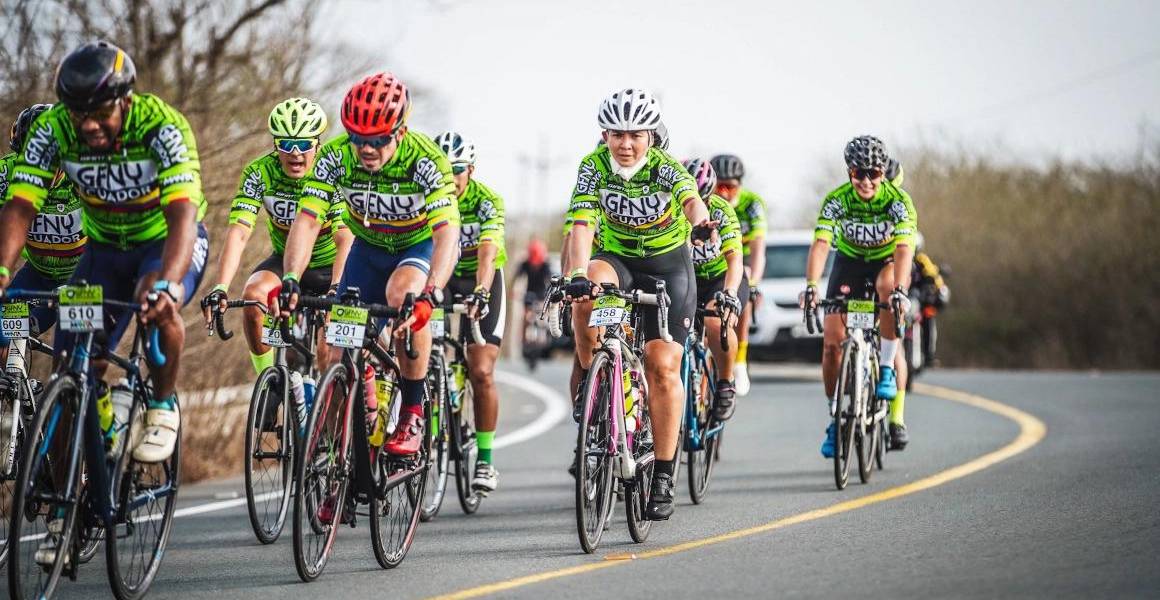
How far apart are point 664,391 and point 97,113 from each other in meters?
3.30

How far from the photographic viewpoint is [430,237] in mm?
7852

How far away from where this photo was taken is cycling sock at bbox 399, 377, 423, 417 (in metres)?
7.43

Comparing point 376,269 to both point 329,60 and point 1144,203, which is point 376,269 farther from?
point 1144,203

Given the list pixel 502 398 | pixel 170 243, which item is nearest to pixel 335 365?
pixel 170 243

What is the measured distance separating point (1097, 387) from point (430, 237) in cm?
1358

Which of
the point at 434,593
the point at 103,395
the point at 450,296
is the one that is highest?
the point at 450,296

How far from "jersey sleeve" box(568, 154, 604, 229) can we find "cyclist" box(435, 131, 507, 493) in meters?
1.04

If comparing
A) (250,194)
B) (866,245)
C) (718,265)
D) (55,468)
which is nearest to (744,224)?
(866,245)

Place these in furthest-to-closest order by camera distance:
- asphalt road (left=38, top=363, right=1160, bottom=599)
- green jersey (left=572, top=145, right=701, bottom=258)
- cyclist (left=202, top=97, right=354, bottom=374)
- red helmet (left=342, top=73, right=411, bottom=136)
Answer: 1. cyclist (left=202, top=97, right=354, bottom=374)
2. green jersey (left=572, top=145, right=701, bottom=258)
3. red helmet (left=342, top=73, right=411, bottom=136)
4. asphalt road (left=38, top=363, right=1160, bottom=599)

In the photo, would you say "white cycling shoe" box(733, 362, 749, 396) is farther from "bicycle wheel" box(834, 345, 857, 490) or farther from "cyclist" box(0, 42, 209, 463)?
"cyclist" box(0, 42, 209, 463)

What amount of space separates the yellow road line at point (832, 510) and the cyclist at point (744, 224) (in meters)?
1.74

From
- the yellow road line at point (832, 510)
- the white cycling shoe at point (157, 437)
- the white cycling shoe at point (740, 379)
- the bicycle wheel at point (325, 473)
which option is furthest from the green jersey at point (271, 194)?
the white cycling shoe at point (740, 379)

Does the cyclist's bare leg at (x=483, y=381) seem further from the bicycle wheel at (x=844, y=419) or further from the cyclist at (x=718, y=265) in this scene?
the bicycle wheel at (x=844, y=419)

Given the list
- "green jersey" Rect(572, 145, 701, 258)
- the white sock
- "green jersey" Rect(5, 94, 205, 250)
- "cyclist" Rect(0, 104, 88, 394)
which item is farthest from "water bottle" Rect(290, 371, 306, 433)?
the white sock
